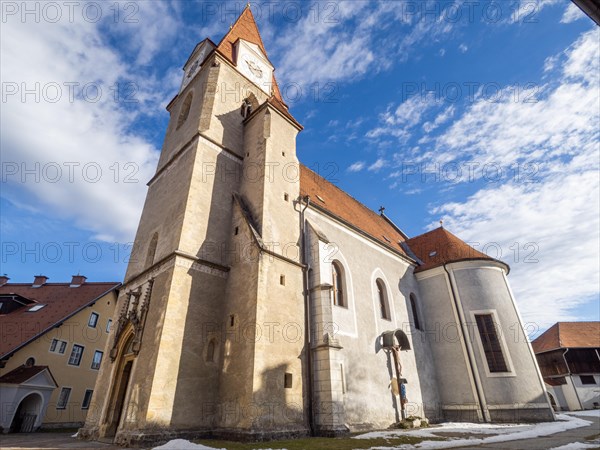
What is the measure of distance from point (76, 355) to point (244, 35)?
76.1 feet

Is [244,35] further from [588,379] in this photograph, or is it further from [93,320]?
[588,379]

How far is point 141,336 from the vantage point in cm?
1032

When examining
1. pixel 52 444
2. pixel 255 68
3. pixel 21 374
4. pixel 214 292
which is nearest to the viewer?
pixel 52 444

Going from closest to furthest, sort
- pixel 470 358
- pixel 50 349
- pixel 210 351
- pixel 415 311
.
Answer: pixel 210 351
pixel 470 358
pixel 415 311
pixel 50 349

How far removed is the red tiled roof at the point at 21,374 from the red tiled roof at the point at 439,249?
21.9m

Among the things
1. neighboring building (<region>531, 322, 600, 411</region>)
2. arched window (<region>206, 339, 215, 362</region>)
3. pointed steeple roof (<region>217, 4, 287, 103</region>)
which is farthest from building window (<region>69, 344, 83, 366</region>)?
neighboring building (<region>531, 322, 600, 411</region>)

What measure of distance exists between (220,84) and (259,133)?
11.5ft

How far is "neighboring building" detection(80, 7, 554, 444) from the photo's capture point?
952 cm

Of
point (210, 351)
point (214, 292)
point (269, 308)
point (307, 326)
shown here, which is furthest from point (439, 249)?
point (210, 351)

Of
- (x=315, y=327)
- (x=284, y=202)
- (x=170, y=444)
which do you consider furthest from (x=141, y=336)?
(x=284, y=202)

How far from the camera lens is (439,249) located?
2097 cm

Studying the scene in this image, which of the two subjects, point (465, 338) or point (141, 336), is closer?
point (141, 336)

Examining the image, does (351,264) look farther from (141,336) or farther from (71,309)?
(71,309)

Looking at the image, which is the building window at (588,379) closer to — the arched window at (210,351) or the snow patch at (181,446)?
the arched window at (210,351)
